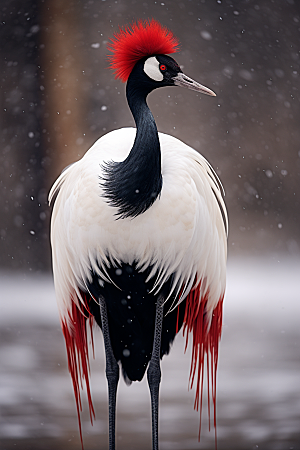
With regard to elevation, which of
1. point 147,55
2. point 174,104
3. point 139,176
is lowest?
point 174,104

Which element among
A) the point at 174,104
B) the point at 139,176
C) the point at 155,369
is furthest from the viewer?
the point at 174,104

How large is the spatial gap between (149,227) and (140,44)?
34cm

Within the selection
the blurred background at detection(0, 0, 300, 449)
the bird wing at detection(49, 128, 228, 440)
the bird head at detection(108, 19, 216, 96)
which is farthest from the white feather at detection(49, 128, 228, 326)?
the blurred background at detection(0, 0, 300, 449)

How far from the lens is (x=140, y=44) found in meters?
1.03

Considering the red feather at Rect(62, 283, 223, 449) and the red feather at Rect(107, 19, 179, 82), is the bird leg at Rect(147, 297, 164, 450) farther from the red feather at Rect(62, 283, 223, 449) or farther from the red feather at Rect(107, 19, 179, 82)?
the red feather at Rect(107, 19, 179, 82)

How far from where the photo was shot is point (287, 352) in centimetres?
221

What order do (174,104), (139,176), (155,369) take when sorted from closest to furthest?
(139,176), (155,369), (174,104)

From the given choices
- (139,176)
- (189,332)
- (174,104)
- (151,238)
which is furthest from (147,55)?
(174,104)

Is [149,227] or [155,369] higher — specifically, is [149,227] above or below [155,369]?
above

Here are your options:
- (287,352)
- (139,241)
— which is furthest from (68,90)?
(139,241)

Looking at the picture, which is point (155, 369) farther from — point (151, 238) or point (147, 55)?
point (147, 55)

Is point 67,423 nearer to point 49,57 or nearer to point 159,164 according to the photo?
point 159,164

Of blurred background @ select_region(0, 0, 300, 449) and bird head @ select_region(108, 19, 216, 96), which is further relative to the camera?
blurred background @ select_region(0, 0, 300, 449)

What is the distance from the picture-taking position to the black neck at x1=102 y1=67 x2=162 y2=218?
3.24ft
